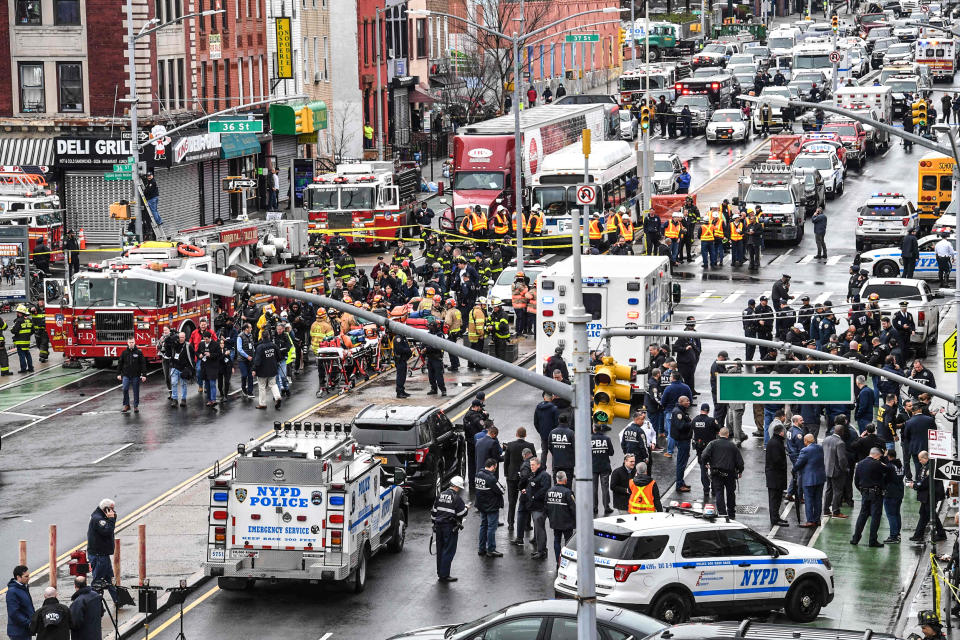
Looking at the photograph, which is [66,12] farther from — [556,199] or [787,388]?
[787,388]

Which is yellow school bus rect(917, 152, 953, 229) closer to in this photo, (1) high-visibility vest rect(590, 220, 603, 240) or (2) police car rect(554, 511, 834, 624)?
(1) high-visibility vest rect(590, 220, 603, 240)

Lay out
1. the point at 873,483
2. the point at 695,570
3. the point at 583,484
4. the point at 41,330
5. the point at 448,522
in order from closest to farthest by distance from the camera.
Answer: the point at 583,484 < the point at 695,570 < the point at 448,522 < the point at 873,483 < the point at 41,330

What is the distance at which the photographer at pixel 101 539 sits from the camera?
23.3 meters

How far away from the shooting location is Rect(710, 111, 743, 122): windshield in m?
78.0

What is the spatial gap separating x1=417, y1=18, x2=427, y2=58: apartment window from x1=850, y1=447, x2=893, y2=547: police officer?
69.4 m

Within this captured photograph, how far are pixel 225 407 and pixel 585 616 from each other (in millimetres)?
20926

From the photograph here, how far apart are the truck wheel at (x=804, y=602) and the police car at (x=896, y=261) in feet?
84.5

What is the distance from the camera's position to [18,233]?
50.4 meters

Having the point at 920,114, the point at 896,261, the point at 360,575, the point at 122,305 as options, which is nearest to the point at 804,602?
the point at 360,575

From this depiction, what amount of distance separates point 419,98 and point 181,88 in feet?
82.2

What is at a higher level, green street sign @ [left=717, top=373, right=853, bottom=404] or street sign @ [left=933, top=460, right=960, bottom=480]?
green street sign @ [left=717, top=373, right=853, bottom=404]

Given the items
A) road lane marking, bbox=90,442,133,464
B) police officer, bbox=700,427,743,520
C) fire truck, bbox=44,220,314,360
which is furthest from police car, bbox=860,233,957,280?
road lane marking, bbox=90,442,133,464

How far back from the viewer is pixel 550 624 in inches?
746

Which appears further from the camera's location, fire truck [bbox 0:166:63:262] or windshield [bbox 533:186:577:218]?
fire truck [bbox 0:166:63:262]
